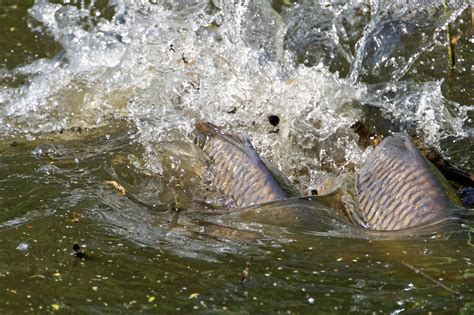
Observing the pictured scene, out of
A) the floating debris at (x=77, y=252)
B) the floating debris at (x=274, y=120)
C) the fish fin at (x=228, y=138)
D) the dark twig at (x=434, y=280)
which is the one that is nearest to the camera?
the dark twig at (x=434, y=280)

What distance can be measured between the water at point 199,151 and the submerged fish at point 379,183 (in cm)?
12

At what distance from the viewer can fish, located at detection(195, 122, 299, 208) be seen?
4.27 m

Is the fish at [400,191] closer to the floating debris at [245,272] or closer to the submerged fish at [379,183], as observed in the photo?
the submerged fish at [379,183]

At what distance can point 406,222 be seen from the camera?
3.94 metres

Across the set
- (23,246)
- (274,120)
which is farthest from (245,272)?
(274,120)

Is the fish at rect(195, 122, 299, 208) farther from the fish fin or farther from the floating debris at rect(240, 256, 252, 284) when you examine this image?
the floating debris at rect(240, 256, 252, 284)

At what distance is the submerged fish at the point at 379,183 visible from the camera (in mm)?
3971

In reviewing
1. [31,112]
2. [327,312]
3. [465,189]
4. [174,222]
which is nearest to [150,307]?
[327,312]

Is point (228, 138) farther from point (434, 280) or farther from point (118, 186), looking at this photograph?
point (434, 280)

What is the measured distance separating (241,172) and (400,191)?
0.85 meters

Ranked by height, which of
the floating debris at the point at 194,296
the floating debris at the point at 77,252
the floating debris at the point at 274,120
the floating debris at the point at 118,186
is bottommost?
the floating debris at the point at 77,252

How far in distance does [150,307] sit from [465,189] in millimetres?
2311

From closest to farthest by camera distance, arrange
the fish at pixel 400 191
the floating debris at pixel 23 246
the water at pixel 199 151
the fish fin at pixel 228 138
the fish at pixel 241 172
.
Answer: the water at pixel 199 151 < the floating debris at pixel 23 246 < the fish at pixel 400 191 < the fish at pixel 241 172 < the fish fin at pixel 228 138

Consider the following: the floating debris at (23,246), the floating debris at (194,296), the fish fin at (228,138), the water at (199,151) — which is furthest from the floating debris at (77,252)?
the fish fin at (228,138)
